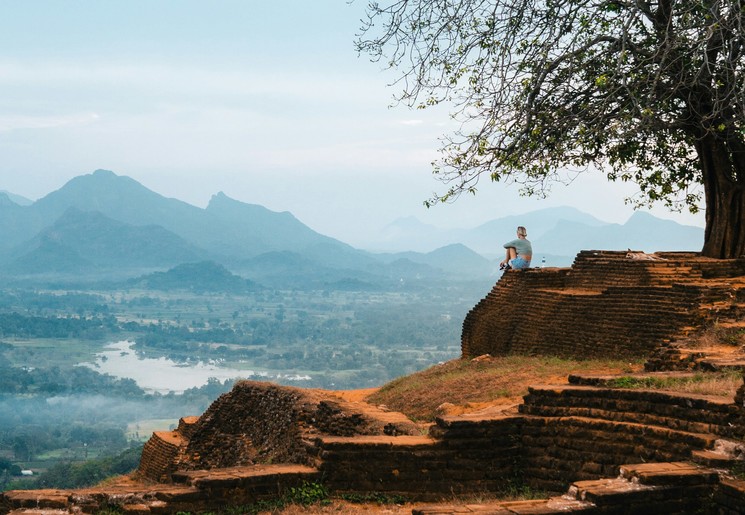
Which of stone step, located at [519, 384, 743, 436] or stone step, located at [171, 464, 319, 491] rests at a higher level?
stone step, located at [519, 384, 743, 436]

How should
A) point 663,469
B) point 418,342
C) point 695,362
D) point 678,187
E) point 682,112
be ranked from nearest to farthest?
point 663,469 → point 695,362 → point 682,112 → point 678,187 → point 418,342

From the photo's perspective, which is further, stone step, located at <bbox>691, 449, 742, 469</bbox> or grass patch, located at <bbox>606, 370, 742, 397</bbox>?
grass patch, located at <bbox>606, 370, 742, 397</bbox>

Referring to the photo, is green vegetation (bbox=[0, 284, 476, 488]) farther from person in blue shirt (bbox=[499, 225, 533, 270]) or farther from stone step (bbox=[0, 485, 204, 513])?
stone step (bbox=[0, 485, 204, 513])

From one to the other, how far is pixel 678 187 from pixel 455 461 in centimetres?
1303

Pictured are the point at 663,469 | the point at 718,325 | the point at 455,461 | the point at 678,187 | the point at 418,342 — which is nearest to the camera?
the point at 663,469

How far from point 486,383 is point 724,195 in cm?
615

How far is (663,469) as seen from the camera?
7.32 metres

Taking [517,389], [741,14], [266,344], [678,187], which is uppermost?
[741,14]

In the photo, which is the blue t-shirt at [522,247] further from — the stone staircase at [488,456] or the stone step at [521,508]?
the stone step at [521,508]

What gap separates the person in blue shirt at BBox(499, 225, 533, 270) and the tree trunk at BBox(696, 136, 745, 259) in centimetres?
381

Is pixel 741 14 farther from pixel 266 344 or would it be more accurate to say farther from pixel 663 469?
pixel 266 344

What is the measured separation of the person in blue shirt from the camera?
19.9 meters

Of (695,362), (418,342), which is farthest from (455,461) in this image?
(418,342)

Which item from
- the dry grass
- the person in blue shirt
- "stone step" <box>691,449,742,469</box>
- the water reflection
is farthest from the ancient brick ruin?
the water reflection
